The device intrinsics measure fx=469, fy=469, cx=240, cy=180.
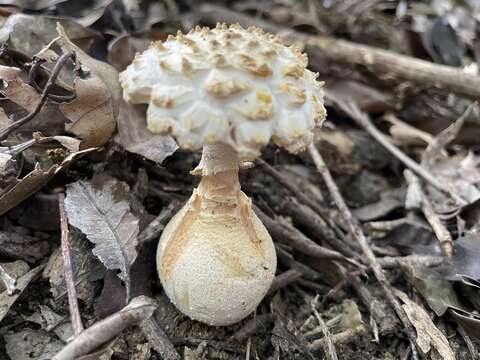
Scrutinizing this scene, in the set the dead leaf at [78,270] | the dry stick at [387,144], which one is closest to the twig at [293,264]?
the dead leaf at [78,270]

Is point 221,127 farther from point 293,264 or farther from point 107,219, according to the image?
point 293,264

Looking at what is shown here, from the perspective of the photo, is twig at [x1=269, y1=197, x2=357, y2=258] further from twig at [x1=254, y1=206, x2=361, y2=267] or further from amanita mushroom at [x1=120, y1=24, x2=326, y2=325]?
amanita mushroom at [x1=120, y1=24, x2=326, y2=325]

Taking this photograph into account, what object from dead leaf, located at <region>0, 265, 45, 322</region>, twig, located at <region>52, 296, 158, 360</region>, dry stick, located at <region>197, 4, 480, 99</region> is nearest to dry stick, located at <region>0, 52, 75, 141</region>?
dead leaf, located at <region>0, 265, 45, 322</region>

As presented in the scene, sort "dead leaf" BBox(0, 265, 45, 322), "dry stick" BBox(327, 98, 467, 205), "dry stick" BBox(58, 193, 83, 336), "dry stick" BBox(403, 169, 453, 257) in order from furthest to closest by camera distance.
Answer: "dry stick" BBox(327, 98, 467, 205), "dry stick" BBox(403, 169, 453, 257), "dead leaf" BBox(0, 265, 45, 322), "dry stick" BBox(58, 193, 83, 336)

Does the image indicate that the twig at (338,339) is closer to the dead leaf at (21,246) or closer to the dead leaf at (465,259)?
the dead leaf at (465,259)

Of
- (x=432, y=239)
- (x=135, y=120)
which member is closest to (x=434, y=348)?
(x=432, y=239)

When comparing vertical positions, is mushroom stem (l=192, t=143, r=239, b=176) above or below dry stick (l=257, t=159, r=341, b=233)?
above

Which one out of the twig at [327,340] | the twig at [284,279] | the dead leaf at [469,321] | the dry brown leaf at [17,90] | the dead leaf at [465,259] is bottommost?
the dead leaf at [469,321]
